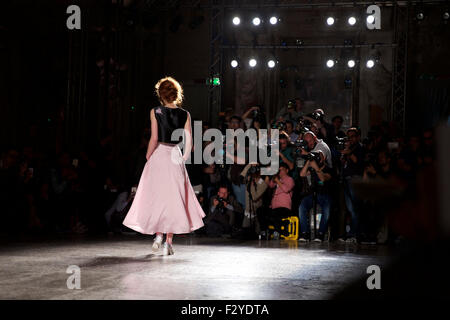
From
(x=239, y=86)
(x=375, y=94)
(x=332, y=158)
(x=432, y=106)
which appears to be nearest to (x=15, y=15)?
(x=239, y=86)

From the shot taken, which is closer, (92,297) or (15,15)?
(92,297)

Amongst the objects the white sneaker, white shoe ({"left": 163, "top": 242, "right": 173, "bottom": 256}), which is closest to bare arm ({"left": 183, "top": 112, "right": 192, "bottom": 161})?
white shoe ({"left": 163, "top": 242, "right": 173, "bottom": 256})

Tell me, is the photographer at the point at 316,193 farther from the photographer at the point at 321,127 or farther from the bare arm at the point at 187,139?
the bare arm at the point at 187,139

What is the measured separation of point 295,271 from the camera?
Answer: 509 cm

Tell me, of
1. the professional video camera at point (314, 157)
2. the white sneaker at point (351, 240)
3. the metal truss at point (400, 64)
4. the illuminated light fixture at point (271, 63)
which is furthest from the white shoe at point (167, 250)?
the illuminated light fixture at point (271, 63)

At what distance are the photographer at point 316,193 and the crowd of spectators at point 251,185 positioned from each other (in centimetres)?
1

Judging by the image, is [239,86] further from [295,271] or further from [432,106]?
[295,271]

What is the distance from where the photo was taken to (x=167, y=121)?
20.1 feet

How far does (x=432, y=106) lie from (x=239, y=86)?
4532 millimetres

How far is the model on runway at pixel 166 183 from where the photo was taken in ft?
19.8

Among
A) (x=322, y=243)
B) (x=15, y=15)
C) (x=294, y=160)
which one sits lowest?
(x=322, y=243)

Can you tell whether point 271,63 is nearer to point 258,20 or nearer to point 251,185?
point 258,20

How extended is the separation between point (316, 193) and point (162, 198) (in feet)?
10.8

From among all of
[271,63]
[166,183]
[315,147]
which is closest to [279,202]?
[315,147]
